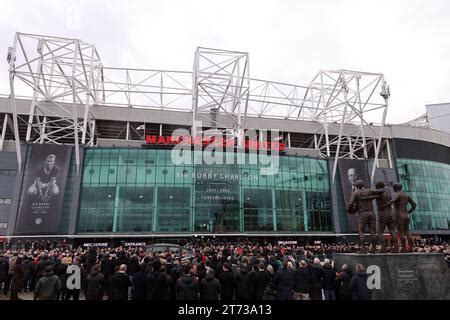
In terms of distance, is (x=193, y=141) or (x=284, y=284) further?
(x=193, y=141)

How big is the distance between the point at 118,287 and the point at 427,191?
59524 millimetres

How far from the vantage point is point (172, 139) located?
4138 centimetres

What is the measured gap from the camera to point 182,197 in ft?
130

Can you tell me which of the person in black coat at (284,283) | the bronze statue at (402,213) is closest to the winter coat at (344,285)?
the person in black coat at (284,283)

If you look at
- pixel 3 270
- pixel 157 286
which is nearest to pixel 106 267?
pixel 3 270

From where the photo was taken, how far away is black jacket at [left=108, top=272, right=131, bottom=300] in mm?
8648

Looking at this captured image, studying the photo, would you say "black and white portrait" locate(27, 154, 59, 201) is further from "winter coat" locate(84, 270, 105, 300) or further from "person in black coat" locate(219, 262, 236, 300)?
"person in black coat" locate(219, 262, 236, 300)

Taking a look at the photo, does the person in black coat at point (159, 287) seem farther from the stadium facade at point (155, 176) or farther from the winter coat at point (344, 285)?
the stadium facade at point (155, 176)

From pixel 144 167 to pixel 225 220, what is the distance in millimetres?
13020

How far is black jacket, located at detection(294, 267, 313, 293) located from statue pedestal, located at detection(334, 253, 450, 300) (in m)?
2.08

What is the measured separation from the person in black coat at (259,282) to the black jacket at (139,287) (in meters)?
3.31

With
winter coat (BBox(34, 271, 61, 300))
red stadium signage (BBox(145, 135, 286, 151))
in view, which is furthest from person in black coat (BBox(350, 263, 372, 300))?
red stadium signage (BBox(145, 135, 286, 151))

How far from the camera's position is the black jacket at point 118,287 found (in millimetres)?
8648

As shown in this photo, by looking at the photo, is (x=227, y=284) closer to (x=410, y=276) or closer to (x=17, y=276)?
(x=410, y=276)
